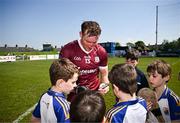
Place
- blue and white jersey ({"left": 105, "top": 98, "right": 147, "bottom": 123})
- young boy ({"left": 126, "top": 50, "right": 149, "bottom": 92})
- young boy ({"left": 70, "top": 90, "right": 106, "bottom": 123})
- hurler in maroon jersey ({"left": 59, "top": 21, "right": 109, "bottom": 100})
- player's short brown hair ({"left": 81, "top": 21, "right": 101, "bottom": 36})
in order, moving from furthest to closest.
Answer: young boy ({"left": 126, "top": 50, "right": 149, "bottom": 92}), hurler in maroon jersey ({"left": 59, "top": 21, "right": 109, "bottom": 100}), player's short brown hair ({"left": 81, "top": 21, "right": 101, "bottom": 36}), blue and white jersey ({"left": 105, "top": 98, "right": 147, "bottom": 123}), young boy ({"left": 70, "top": 90, "right": 106, "bottom": 123})

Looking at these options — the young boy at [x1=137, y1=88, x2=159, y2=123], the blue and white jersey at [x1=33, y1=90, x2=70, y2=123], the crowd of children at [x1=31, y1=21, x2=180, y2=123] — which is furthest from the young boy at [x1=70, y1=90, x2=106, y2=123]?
the young boy at [x1=137, y1=88, x2=159, y2=123]

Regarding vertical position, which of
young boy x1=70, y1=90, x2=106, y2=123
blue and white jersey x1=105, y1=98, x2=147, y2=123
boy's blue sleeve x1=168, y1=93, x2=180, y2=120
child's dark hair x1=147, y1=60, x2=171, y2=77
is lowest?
boy's blue sleeve x1=168, y1=93, x2=180, y2=120

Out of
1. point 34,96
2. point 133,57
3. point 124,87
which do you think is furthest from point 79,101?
point 34,96

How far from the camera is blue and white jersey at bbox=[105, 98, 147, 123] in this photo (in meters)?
3.21

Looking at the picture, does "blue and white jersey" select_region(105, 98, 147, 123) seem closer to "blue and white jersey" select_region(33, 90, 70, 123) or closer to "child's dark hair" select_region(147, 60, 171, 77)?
"blue and white jersey" select_region(33, 90, 70, 123)

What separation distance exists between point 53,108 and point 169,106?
1854 mm

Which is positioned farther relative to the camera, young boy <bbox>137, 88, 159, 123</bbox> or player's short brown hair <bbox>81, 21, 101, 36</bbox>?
player's short brown hair <bbox>81, 21, 101, 36</bbox>

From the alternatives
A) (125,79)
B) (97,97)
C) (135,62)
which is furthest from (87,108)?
(135,62)

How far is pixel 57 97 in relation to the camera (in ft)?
11.2

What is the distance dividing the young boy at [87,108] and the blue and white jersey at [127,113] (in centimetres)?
80

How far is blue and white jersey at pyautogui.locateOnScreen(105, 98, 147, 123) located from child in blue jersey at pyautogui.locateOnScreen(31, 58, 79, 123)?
54 cm

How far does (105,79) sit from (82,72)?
0.58 metres

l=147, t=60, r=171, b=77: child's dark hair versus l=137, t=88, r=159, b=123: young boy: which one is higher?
l=147, t=60, r=171, b=77: child's dark hair

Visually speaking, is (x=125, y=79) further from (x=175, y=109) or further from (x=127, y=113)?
(x=175, y=109)
